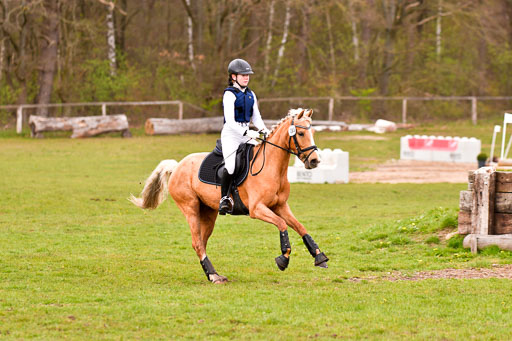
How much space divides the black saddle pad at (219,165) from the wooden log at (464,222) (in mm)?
3702

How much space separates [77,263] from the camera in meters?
11.3

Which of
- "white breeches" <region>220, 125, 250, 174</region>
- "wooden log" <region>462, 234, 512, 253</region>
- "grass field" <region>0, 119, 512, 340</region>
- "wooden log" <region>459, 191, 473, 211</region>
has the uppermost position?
"white breeches" <region>220, 125, 250, 174</region>

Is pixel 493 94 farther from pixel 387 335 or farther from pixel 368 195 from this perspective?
pixel 387 335

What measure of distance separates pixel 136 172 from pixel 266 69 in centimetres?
2056

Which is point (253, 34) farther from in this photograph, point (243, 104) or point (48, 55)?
point (243, 104)

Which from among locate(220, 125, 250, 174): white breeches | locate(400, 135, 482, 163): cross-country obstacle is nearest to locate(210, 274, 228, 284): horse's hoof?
locate(220, 125, 250, 174): white breeches

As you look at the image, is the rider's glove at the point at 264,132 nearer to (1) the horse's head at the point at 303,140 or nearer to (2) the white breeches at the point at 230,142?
(2) the white breeches at the point at 230,142

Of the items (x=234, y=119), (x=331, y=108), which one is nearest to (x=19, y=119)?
(x=331, y=108)

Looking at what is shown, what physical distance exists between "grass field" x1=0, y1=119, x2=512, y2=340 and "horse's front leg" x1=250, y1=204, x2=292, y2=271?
33 cm

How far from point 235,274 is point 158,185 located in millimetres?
1792

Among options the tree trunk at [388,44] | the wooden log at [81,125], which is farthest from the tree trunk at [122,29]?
the tree trunk at [388,44]

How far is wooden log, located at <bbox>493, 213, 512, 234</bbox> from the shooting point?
11.3m

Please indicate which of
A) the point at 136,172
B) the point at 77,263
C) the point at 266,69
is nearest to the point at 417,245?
the point at 77,263

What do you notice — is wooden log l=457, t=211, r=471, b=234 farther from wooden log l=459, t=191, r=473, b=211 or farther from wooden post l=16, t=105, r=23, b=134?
wooden post l=16, t=105, r=23, b=134
